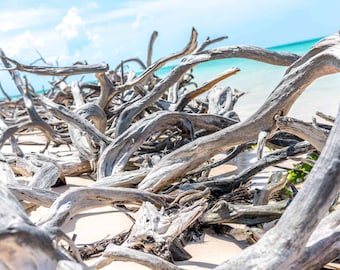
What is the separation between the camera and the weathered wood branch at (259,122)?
7.61 ft

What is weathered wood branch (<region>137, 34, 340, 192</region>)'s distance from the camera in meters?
2.32

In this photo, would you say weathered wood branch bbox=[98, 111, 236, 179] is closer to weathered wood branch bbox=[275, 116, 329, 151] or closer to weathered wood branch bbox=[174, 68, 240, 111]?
weathered wood branch bbox=[174, 68, 240, 111]

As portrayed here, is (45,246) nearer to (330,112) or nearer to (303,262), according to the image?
(303,262)

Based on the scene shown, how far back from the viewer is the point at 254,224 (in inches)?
91.7

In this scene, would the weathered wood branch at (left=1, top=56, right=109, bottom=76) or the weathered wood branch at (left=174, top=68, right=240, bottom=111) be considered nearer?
the weathered wood branch at (left=1, top=56, right=109, bottom=76)

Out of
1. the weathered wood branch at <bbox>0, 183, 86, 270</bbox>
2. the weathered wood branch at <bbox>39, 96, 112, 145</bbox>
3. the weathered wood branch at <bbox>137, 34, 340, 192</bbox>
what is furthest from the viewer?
the weathered wood branch at <bbox>39, 96, 112, 145</bbox>

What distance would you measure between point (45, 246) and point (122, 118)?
2807 millimetres

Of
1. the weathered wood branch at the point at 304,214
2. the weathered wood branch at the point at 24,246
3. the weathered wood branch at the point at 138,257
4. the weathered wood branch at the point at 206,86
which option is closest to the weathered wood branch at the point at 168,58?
the weathered wood branch at the point at 206,86

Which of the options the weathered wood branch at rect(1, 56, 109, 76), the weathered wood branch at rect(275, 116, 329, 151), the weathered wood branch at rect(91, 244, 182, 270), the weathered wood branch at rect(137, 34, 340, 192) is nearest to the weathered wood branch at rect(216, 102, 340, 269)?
the weathered wood branch at rect(91, 244, 182, 270)

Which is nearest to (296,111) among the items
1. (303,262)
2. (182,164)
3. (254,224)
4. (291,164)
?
(291,164)

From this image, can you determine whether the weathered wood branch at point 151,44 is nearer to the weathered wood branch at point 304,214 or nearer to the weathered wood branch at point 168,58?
the weathered wood branch at point 168,58

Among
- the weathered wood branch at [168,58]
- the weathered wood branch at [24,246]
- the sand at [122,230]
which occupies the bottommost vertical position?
the sand at [122,230]

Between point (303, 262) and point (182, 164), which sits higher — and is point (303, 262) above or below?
above

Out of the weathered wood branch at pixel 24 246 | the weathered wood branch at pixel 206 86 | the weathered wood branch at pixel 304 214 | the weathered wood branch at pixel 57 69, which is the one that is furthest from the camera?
the weathered wood branch at pixel 206 86
